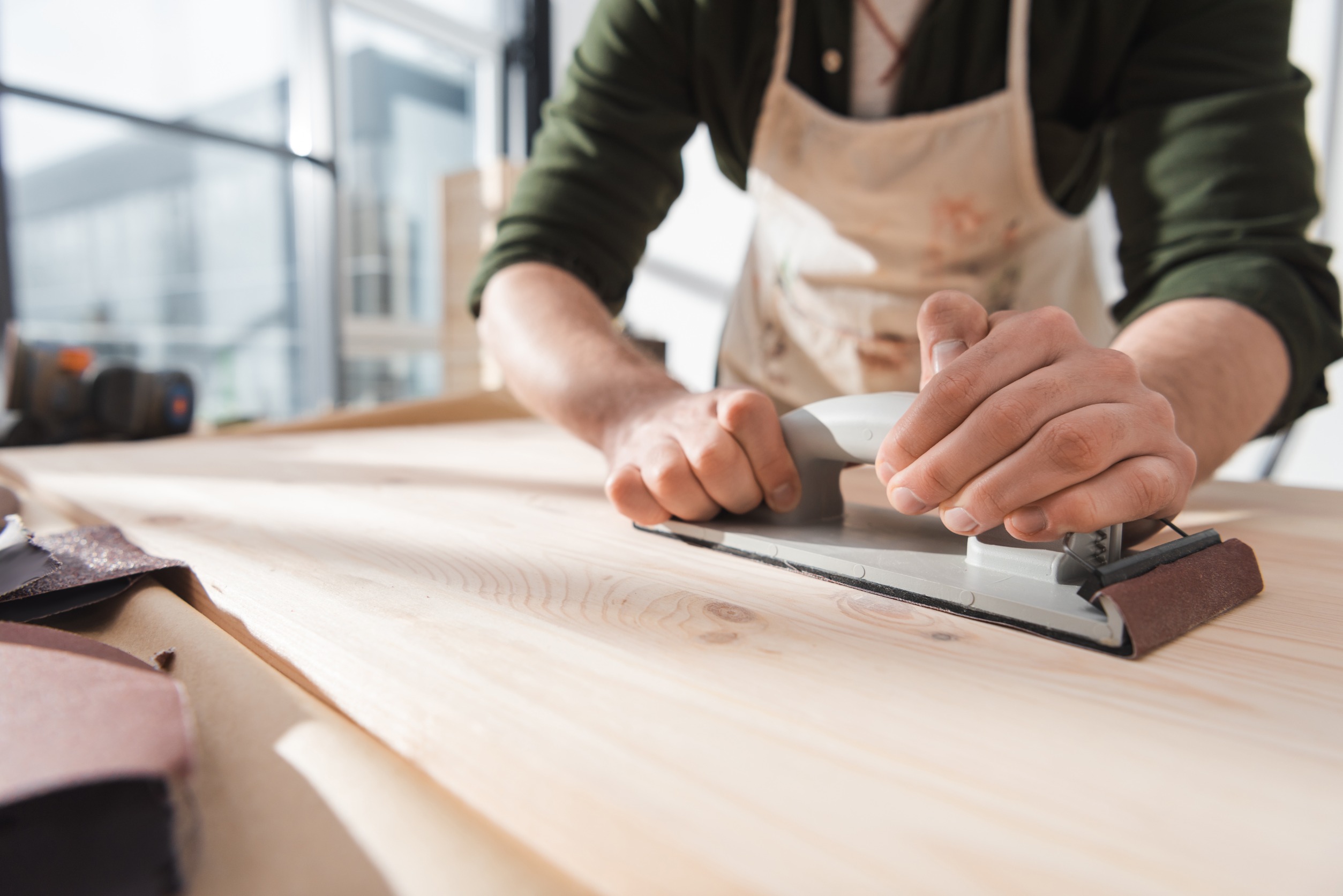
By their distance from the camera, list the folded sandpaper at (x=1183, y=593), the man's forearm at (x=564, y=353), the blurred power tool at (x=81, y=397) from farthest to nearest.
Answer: the blurred power tool at (x=81, y=397), the man's forearm at (x=564, y=353), the folded sandpaper at (x=1183, y=593)

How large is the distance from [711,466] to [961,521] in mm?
191

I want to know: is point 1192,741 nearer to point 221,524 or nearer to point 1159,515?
point 1159,515

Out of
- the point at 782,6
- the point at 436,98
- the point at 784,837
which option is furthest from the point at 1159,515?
the point at 436,98

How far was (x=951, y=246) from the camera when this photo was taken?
3.74ft

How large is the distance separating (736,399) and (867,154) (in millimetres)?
697

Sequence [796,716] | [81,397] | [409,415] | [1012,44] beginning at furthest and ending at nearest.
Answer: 1. [409,415]
2. [81,397]
3. [1012,44]
4. [796,716]

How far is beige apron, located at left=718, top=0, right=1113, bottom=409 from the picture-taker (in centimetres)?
108

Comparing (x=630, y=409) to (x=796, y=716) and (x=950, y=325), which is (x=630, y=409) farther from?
(x=796, y=716)

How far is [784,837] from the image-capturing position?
9.3 inches

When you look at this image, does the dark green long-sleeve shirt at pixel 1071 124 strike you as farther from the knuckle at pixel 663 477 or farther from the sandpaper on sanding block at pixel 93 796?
the sandpaper on sanding block at pixel 93 796

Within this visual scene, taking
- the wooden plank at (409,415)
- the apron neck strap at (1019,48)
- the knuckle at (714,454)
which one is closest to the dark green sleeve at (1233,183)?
the apron neck strap at (1019,48)

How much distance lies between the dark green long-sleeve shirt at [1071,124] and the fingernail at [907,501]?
1.79ft

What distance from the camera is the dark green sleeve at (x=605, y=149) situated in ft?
3.55

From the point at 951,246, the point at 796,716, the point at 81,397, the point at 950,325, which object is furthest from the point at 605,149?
the point at 81,397
